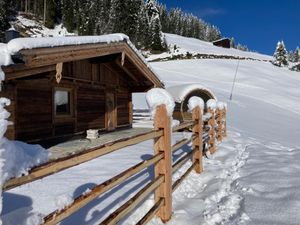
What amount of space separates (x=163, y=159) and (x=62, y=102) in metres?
8.97

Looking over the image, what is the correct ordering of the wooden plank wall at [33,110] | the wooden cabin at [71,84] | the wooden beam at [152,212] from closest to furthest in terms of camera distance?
the wooden beam at [152,212], the wooden cabin at [71,84], the wooden plank wall at [33,110]

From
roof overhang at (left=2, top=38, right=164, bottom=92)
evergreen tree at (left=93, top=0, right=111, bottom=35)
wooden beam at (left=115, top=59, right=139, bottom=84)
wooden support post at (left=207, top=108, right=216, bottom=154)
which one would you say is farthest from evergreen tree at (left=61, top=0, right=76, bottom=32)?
wooden support post at (left=207, top=108, right=216, bottom=154)

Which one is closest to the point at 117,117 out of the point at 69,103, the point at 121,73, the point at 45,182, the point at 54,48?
the point at 121,73

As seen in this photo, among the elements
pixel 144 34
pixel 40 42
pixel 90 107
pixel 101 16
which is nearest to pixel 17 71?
pixel 40 42

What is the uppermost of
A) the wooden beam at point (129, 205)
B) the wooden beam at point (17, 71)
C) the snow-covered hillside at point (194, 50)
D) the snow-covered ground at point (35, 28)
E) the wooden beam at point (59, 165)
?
the snow-covered ground at point (35, 28)

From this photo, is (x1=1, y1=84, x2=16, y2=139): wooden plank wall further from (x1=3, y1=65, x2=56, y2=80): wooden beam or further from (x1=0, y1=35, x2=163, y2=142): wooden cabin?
(x1=3, y1=65, x2=56, y2=80): wooden beam

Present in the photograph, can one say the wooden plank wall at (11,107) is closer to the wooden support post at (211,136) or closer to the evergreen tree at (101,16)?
the wooden support post at (211,136)

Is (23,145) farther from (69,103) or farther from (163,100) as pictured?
(69,103)

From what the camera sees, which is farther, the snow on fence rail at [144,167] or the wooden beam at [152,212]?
the wooden beam at [152,212]

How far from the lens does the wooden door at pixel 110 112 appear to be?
16520mm

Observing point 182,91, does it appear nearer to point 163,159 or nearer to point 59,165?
point 163,159

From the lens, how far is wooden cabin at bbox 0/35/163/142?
8.87 metres

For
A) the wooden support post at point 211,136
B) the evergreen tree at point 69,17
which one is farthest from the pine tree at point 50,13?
the wooden support post at point 211,136

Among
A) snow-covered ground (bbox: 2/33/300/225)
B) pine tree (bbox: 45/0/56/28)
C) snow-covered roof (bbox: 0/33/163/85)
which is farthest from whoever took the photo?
pine tree (bbox: 45/0/56/28)
